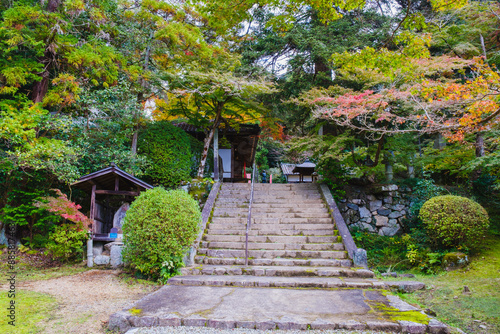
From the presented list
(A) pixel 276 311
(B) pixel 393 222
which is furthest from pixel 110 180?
(B) pixel 393 222

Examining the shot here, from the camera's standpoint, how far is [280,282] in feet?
16.5

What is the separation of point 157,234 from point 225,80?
20.7ft

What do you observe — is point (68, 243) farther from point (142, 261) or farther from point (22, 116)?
point (22, 116)

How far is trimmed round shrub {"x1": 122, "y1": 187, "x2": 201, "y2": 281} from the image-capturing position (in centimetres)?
541

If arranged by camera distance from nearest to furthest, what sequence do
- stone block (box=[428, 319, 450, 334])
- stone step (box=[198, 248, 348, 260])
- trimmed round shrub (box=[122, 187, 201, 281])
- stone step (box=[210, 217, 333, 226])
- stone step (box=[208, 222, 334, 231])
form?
stone block (box=[428, 319, 450, 334])
trimmed round shrub (box=[122, 187, 201, 281])
stone step (box=[198, 248, 348, 260])
stone step (box=[208, 222, 334, 231])
stone step (box=[210, 217, 333, 226])

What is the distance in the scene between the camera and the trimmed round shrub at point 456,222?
6.58 metres

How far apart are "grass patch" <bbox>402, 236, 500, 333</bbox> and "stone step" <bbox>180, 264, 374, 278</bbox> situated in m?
1.03

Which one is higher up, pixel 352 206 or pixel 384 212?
pixel 352 206

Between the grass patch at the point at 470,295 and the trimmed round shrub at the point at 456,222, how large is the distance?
48 centimetres

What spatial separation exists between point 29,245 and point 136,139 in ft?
14.4

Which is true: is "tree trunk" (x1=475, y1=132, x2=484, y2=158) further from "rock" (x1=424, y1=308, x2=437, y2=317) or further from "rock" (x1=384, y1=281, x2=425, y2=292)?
"rock" (x1=424, y1=308, x2=437, y2=317)

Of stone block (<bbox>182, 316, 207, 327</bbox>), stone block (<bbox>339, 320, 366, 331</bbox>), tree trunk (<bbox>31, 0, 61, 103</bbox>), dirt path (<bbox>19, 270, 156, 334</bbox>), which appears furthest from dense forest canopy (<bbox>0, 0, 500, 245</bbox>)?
stone block (<bbox>182, 316, 207, 327</bbox>)

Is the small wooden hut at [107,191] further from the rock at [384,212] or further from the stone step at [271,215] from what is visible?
the rock at [384,212]

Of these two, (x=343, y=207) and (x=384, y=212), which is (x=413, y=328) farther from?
(x=384, y=212)
